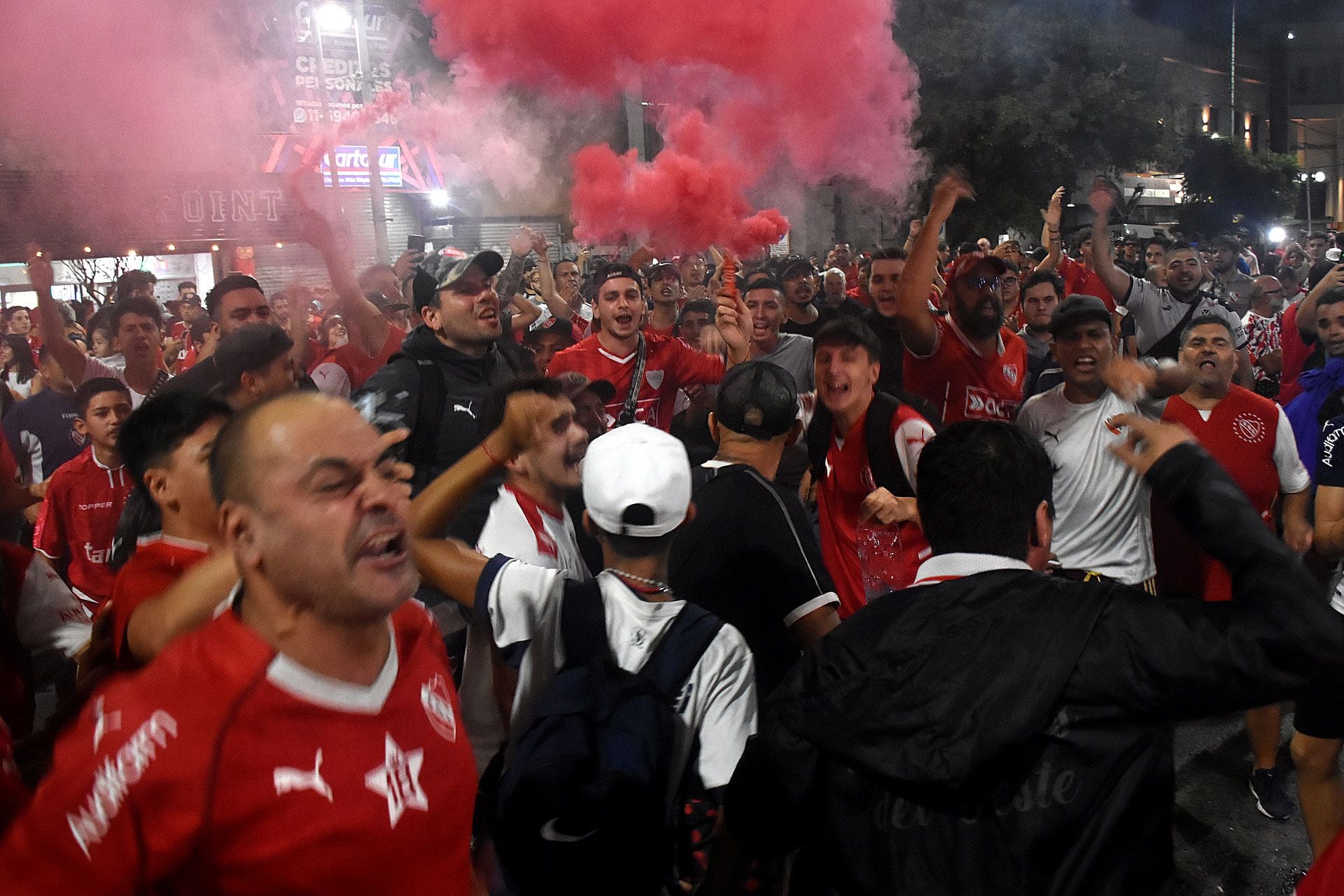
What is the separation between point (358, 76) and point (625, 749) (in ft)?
74.1

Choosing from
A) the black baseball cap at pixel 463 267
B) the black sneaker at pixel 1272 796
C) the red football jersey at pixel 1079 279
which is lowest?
the black sneaker at pixel 1272 796

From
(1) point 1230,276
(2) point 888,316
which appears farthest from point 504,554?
(1) point 1230,276

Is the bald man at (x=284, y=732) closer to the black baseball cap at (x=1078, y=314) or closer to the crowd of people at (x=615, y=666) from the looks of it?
the crowd of people at (x=615, y=666)

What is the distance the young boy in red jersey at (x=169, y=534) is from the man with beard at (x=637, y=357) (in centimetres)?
297

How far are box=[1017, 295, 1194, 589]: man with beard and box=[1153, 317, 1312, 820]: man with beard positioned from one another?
221 millimetres

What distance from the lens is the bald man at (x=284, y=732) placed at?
1.54 meters

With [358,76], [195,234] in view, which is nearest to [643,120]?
[358,76]

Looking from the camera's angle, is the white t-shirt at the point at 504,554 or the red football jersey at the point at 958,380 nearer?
the white t-shirt at the point at 504,554

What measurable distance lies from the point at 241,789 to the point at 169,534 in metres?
1.32

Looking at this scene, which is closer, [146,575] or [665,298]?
[146,575]

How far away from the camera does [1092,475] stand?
15.5 feet

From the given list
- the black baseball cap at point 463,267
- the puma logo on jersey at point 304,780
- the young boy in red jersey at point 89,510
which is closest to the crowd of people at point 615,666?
the puma logo on jersey at point 304,780

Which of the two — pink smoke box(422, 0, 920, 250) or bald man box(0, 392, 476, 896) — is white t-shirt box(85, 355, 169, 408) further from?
bald man box(0, 392, 476, 896)

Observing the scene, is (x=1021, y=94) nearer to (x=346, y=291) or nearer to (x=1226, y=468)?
(x=1226, y=468)
